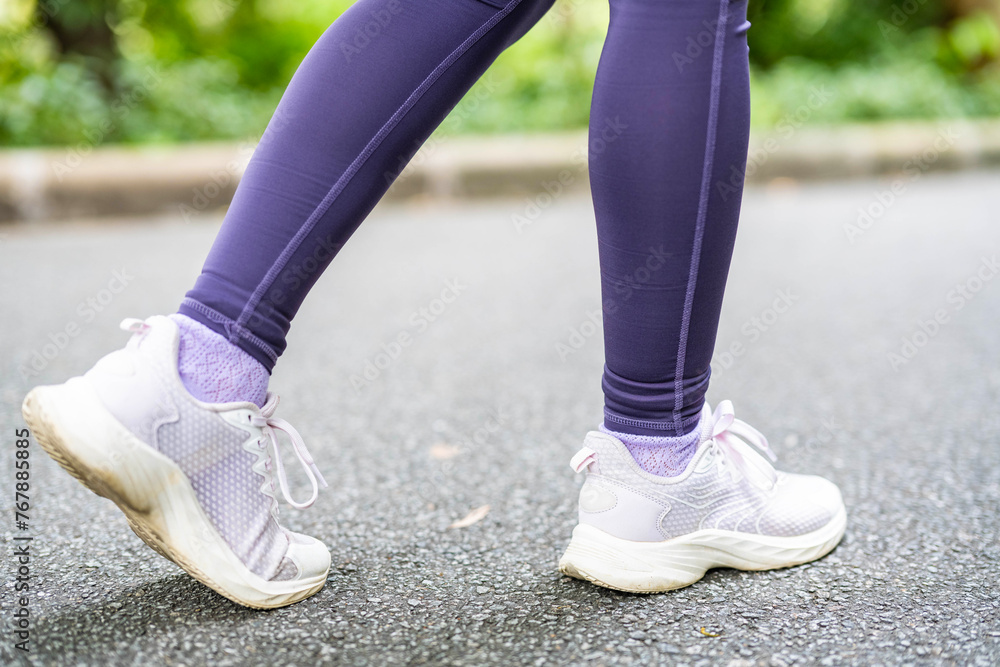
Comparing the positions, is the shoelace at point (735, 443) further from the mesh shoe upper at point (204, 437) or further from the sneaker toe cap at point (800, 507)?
the mesh shoe upper at point (204, 437)

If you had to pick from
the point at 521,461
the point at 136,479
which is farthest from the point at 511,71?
the point at 136,479

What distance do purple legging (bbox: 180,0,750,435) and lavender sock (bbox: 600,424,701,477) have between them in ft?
0.09

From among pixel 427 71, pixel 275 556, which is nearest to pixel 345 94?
pixel 427 71

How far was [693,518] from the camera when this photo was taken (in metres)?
0.96

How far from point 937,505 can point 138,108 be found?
202 inches

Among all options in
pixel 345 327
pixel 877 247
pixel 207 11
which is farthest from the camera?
pixel 207 11

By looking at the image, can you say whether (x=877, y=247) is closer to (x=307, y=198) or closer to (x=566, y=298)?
(x=566, y=298)

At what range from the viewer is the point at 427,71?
879 mm

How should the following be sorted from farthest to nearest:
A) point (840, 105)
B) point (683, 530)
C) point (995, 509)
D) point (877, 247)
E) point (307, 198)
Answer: point (840, 105), point (877, 247), point (995, 509), point (683, 530), point (307, 198)

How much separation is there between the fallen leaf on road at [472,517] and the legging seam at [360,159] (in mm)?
454

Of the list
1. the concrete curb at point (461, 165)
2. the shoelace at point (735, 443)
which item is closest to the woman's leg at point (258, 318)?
the shoelace at point (735, 443)

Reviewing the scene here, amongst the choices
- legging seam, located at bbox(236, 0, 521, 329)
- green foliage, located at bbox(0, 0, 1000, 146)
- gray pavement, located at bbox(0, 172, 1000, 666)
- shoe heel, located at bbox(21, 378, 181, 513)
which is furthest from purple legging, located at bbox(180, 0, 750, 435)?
green foliage, located at bbox(0, 0, 1000, 146)

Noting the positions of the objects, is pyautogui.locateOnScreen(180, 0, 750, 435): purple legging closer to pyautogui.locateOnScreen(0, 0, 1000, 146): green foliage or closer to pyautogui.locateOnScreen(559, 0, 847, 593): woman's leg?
pyautogui.locateOnScreen(559, 0, 847, 593): woman's leg

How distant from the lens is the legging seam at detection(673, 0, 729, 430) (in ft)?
2.66
